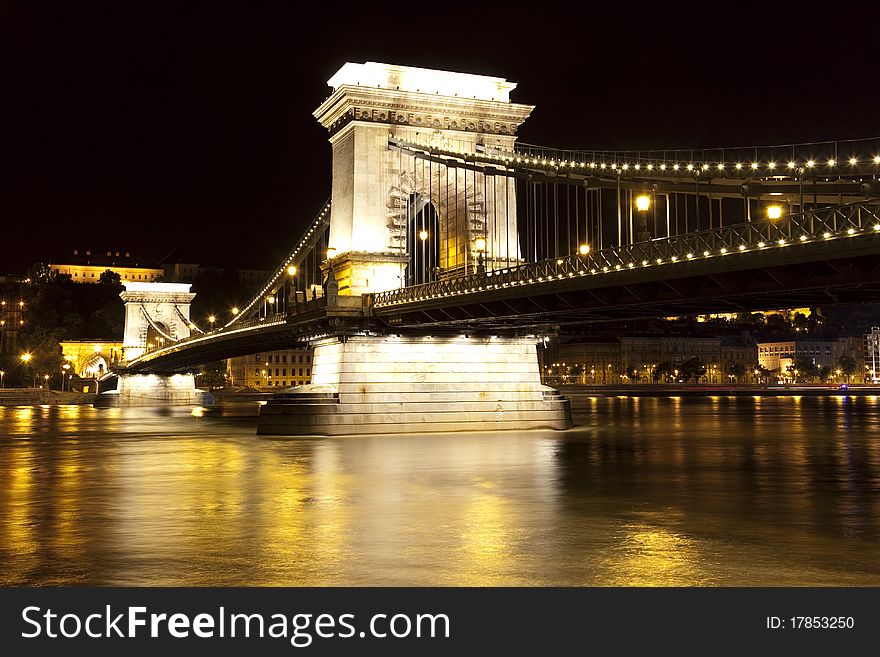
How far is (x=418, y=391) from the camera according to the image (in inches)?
1865

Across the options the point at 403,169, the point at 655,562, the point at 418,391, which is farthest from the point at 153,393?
the point at 655,562

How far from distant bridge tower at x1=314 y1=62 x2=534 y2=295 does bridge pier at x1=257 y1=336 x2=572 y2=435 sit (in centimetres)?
382

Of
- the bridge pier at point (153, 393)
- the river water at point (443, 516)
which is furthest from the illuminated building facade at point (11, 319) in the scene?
the river water at point (443, 516)

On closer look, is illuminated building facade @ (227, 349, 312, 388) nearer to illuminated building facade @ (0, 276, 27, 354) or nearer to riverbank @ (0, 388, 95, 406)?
riverbank @ (0, 388, 95, 406)

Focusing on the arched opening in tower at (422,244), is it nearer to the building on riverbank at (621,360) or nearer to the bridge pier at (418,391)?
the bridge pier at (418,391)

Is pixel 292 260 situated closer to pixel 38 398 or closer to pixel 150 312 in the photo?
pixel 150 312

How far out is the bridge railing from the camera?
25016 millimetres

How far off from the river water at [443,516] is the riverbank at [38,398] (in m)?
89.5

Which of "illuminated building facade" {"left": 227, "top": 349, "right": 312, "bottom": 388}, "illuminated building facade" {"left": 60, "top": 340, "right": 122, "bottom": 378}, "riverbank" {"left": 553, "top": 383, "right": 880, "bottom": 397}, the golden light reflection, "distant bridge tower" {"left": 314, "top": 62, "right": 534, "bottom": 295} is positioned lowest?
the golden light reflection

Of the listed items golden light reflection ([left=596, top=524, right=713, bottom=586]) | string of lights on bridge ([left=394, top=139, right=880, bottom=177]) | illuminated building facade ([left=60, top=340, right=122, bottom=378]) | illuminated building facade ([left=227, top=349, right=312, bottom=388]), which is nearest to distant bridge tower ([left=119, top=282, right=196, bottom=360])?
illuminated building facade ([left=227, top=349, right=312, bottom=388])

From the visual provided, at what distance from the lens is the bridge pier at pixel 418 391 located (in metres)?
45.9

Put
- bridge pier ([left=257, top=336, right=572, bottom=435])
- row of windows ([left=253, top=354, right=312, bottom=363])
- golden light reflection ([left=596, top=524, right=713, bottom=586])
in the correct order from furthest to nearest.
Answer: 1. row of windows ([left=253, top=354, right=312, bottom=363])
2. bridge pier ([left=257, top=336, right=572, bottom=435])
3. golden light reflection ([left=596, top=524, right=713, bottom=586])

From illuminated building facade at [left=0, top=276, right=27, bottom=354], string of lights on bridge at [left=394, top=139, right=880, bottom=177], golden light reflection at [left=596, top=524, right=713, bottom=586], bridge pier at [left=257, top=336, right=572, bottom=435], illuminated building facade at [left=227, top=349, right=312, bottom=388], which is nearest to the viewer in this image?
golden light reflection at [left=596, top=524, right=713, bottom=586]

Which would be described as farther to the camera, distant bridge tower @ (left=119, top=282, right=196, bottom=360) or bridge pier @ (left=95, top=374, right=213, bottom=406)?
distant bridge tower @ (left=119, top=282, right=196, bottom=360)
